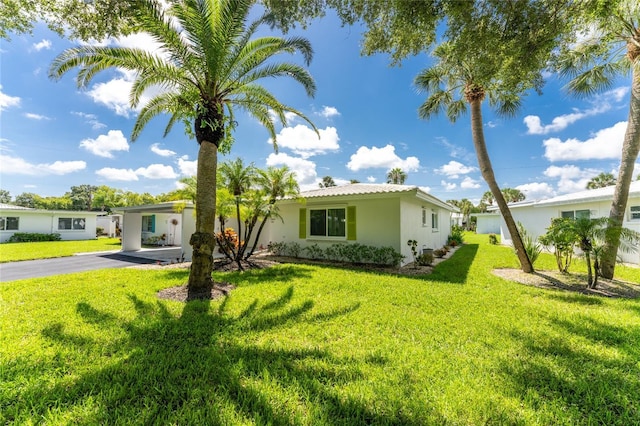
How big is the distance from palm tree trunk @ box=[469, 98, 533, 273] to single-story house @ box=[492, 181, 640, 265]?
2.40 m

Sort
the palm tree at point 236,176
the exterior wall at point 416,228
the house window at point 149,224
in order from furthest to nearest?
the house window at point 149,224, the palm tree at point 236,176, the exterior wall at point 416,228

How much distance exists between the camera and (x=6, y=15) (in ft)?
18.7

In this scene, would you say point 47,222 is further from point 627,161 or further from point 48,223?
point 627,161

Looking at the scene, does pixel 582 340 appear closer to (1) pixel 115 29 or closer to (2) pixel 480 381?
(2) pixel 480 381

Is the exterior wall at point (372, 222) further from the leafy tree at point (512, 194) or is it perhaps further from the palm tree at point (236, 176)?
the leafy tree at point (512, 194)

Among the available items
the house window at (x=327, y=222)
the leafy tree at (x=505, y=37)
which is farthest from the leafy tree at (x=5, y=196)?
the leafy tree at (x=505, y=37)

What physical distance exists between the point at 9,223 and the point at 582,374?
1403 inches

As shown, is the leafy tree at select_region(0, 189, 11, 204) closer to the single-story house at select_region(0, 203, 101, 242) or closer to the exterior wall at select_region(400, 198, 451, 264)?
the single-story house at select_region(0, 203, 101, 242)

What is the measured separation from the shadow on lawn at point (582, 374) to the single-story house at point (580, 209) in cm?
593

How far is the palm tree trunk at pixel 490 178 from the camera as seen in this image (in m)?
9.36

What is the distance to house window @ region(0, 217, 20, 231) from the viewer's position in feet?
70.7

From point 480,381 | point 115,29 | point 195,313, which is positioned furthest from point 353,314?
point 115,29

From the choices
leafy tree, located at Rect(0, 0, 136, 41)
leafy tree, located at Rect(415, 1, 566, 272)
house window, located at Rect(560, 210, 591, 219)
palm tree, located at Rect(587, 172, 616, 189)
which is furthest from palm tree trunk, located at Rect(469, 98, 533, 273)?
palm tree, located at Rect(587, 172, 616, 189)

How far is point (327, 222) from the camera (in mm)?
12328
